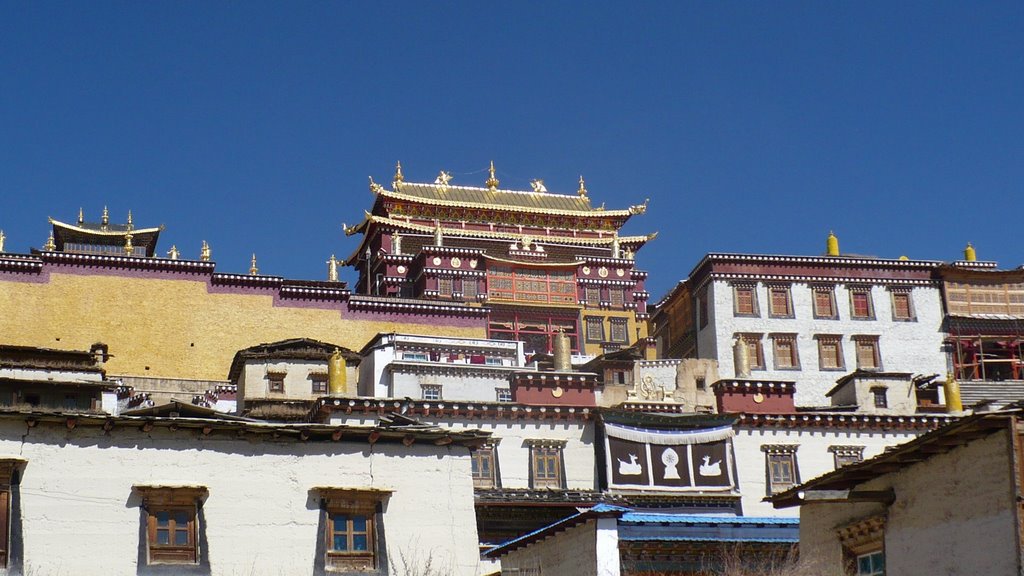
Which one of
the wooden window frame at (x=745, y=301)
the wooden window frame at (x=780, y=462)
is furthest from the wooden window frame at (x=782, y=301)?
the wooden window frame at (x=780, y=462)

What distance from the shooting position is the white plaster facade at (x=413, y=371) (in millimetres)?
49906

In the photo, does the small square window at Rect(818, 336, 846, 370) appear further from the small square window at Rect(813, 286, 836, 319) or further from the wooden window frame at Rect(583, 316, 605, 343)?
the wooden window frame at Rect(583, 316, 605, 343)

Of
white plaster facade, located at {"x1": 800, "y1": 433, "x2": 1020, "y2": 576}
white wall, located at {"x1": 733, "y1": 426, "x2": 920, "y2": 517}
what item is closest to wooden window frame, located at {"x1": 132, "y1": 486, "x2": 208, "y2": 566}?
white plaster facade, located at {"x1": 800, "y1": 433, "x2": 1020, "y2": 576}

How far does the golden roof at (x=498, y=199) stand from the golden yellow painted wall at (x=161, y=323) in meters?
15.6

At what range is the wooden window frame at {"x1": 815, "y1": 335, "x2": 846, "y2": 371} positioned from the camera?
2296 inches

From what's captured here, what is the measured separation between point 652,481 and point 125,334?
96.2 feet

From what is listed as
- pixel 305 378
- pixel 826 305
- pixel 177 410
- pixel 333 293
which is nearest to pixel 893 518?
pixel 177 410

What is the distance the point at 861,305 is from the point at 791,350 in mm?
4529

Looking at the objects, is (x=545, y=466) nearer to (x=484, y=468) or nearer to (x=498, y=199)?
(x=484, y=468)

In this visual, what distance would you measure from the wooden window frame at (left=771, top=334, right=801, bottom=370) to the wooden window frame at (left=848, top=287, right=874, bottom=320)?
11.0 feet

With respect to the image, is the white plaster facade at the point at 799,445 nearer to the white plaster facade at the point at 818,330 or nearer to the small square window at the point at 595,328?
the white plaster facade at the point at 818,330

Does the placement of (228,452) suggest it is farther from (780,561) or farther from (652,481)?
(652,481)

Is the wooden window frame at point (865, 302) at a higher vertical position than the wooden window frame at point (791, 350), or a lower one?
higher

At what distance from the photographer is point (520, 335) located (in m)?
65.6
